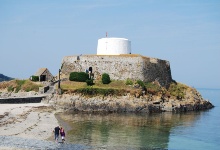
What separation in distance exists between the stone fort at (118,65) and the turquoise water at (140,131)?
48.9ft

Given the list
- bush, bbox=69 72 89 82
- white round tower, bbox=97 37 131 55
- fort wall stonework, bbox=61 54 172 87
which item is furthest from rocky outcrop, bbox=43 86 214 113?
white round tower, bbox=97 37 131 55

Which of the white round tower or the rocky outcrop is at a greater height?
the white round tower

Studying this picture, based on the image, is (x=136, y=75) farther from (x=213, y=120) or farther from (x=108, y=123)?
(x=108, y=123)

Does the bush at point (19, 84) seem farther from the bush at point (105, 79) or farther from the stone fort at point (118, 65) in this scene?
the bush at point (105, 79)

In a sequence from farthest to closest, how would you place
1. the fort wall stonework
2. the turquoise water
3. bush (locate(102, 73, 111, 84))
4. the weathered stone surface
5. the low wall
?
the fort wall stonework → bush (locate(102, 73, 111, 84)) → the weathered stone surface → the low wall → the turquoise water

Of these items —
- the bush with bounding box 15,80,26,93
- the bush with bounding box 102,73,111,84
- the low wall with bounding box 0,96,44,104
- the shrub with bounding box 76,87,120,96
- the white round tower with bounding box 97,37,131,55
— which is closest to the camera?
the low wall with bounding box 0,96,44,104

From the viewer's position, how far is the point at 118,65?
65125 millimetres

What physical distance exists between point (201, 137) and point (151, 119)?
1199 cm

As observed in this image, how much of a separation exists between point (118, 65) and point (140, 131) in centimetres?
2939

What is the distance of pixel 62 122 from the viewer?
39562mm

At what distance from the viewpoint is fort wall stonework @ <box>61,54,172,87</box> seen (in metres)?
64.6

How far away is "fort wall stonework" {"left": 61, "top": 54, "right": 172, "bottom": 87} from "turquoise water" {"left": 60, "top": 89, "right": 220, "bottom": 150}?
48.3ft

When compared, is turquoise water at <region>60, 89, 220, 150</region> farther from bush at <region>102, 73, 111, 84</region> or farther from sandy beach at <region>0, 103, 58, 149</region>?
bush at <region>102, 73, 111, 84</region>

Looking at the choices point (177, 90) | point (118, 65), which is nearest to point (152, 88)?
point (118, 65)
